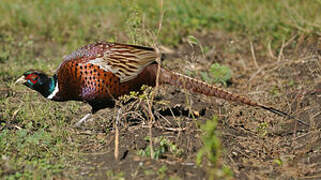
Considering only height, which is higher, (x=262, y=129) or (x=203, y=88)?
(x=203, y=88)

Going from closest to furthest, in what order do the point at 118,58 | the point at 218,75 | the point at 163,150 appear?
the point at 163,150, the point at 118,58, the point at 218,75

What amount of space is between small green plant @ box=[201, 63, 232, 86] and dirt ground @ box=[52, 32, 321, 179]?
0.46ft

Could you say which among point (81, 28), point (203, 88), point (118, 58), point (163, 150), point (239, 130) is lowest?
point (163, 150)

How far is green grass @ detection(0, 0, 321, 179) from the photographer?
4664 mm

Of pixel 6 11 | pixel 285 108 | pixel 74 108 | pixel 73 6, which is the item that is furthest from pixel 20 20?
pixel 285 108

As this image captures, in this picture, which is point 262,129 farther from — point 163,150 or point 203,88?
point 163,150

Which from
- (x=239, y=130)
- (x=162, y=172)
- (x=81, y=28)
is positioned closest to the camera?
(x=162, y=172)

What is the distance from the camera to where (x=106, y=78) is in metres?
4.34

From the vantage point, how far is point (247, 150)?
414 cm

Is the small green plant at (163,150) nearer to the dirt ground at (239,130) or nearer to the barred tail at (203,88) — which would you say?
the dirt ground at (239,130)

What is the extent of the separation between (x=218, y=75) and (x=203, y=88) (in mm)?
1308

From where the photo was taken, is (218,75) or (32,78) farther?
(218,75)

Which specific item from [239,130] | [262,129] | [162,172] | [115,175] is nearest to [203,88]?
[239,130]

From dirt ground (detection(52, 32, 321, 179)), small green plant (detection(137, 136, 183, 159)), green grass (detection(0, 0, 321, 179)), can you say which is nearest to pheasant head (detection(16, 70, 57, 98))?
green grass (detection(0, 0, 321, 179))
